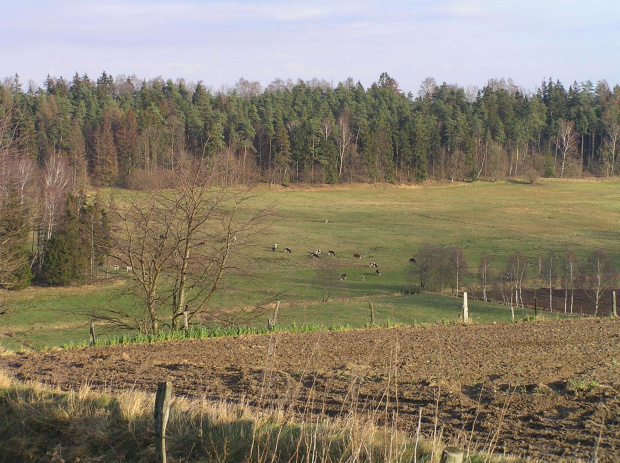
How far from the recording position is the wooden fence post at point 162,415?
5305 mm

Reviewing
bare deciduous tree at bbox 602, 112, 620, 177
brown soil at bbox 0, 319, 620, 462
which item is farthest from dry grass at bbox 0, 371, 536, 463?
bare deciduous tree at bbox 602, 112, 620, 177

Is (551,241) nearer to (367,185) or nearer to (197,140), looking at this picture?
(367,185)

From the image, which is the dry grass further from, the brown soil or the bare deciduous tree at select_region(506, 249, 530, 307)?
the bare deciduous tree at select_region(506, 249, 530, 307)

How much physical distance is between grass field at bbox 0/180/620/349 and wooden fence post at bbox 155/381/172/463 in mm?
15419

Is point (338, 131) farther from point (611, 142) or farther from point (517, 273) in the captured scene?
point (517, 273)

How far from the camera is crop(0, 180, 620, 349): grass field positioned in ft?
108

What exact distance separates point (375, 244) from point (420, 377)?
5058 cm

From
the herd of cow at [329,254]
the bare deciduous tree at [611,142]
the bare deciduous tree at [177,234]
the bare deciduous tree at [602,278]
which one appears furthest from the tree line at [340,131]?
the bare deciduous tree at [177,234]

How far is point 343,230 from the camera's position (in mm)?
68938

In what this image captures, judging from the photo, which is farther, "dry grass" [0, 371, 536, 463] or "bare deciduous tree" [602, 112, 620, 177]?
"bare deciduous tree" [602, 112, 620, 177]

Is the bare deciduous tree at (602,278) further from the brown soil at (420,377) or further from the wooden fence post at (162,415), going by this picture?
the wooden fence post at (162,415)

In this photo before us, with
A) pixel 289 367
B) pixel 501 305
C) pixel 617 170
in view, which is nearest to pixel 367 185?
pixel 617 170

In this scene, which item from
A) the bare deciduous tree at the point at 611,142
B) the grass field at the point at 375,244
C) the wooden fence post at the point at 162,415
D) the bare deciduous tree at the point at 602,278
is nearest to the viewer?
the wooden fence post at the point at 162,415

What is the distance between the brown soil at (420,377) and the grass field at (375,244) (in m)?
6.88
